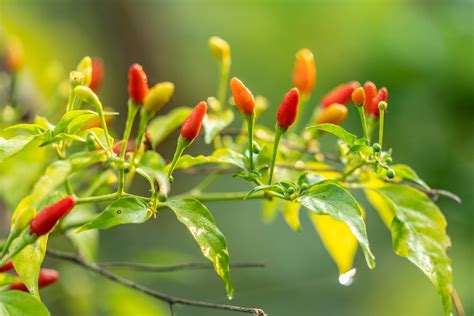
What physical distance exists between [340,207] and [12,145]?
0.39m

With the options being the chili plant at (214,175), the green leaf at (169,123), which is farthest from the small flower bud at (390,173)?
the green leaf at (169,123)

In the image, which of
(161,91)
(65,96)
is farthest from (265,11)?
(161,91)

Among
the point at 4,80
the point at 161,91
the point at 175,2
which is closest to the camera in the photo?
the point at 161,91

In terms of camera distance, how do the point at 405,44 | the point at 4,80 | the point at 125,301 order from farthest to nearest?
1. the point at 405,44
2. the point at 125,301
3. the point at 4,80

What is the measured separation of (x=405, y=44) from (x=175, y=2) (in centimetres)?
218

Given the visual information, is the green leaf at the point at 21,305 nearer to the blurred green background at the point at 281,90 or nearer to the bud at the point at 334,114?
the bud at the point at 334,114

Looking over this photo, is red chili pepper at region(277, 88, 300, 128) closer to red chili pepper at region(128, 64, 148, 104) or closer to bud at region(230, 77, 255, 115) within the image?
bud at region(230, 77, 255, 115)

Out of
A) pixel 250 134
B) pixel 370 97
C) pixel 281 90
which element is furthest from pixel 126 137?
pixel 281 90

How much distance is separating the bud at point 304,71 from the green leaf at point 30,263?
55 centimetres

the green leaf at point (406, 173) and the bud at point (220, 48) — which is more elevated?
the bud at point (220, 48)

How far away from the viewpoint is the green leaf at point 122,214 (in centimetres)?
84

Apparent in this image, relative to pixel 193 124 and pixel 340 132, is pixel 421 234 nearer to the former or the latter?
pixel 340 132

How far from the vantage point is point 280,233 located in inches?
146

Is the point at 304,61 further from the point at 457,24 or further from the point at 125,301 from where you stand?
the point at 457,24
